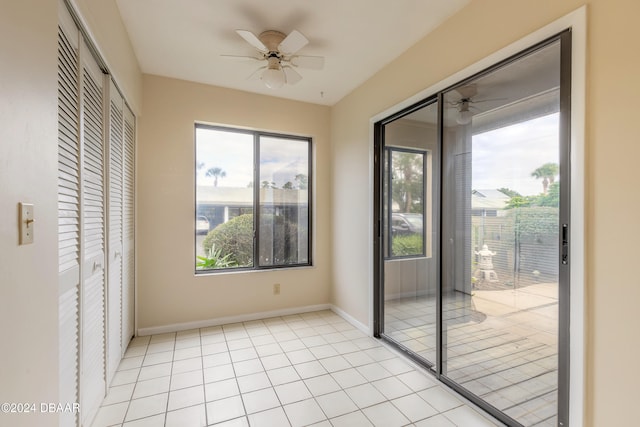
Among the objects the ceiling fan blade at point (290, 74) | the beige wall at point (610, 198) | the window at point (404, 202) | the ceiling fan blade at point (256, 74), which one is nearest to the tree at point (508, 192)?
the beige wall at point (610, 198)

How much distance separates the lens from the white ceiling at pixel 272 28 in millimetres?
2055

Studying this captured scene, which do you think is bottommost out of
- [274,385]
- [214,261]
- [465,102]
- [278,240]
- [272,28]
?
[274,385]

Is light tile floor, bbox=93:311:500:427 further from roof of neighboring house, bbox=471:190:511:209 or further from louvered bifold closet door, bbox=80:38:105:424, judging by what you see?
roof of neighboring house, bbox=471:190:511:209

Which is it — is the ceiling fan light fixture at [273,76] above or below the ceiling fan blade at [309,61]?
below

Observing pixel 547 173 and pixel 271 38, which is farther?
pixel 271 38

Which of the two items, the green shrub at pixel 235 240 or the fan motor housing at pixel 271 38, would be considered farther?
the green shrub at pixel 235 240

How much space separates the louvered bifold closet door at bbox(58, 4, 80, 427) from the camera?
1.31m

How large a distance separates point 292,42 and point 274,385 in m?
2.55

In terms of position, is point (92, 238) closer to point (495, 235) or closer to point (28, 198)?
point (28, 198)

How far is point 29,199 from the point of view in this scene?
3.11 ft

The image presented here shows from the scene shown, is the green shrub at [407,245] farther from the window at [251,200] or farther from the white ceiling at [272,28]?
the white ceiling at [272,28]

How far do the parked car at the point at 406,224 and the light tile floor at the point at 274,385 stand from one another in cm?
114

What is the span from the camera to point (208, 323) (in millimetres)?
3311

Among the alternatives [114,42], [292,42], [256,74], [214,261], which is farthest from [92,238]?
[256,74]
